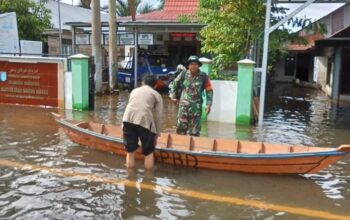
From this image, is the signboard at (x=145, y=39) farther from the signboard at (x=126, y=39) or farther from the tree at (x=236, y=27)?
the tree at (x=236, y=27)

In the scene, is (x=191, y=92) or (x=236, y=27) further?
(x=236, y=27)

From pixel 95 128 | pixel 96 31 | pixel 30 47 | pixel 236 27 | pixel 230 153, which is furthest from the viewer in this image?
pixel 30 47

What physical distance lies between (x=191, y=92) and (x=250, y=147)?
4.38ft

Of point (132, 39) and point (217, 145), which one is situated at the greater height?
point (132, 39)

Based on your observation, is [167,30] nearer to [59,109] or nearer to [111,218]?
[59,109]

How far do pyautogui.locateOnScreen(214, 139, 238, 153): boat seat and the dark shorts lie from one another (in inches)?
47.2

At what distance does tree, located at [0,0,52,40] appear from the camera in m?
22.3

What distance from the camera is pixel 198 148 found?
26.4 feet

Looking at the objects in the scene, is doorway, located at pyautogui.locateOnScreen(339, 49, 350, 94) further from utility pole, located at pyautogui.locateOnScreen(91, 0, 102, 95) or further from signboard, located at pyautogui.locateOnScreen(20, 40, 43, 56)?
signboard, located at pyautogui.locateOnScreen(20, 40, 43, 56)

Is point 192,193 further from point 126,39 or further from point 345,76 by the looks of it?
point 126,39

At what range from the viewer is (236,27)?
549 inches

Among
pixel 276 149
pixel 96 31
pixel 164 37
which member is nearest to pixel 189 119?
pixel 276 149

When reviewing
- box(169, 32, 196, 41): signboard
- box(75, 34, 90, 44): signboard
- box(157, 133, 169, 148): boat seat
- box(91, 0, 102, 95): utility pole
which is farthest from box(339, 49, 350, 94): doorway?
box(157, 133, 169, 148): boat seat

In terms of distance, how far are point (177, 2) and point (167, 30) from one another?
6.37m
